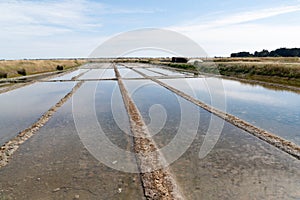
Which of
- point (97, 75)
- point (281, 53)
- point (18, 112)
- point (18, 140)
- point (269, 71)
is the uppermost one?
point (281, 53)

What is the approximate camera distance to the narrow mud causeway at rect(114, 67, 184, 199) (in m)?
4.74

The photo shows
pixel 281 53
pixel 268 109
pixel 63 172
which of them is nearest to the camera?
pixel 63 172

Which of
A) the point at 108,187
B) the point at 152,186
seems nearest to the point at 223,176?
the point at 152,186

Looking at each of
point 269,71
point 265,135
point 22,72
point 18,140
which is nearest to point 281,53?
point 269,71

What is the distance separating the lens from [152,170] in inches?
226

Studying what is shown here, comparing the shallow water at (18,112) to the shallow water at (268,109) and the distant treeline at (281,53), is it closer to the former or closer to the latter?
the shallow water at (268,109)

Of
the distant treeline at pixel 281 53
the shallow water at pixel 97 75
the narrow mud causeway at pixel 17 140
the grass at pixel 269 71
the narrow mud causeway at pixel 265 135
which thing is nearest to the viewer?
the narrow mud causeway at pixel 17 140

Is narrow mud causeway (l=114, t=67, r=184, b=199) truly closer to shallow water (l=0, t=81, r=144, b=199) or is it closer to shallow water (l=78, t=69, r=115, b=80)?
shallow water (l=0, t=81, r=144, b=199)

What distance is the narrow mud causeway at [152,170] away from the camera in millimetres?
4742

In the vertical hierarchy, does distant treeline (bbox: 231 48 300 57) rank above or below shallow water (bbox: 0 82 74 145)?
above

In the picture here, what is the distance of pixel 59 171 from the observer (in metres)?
5.76

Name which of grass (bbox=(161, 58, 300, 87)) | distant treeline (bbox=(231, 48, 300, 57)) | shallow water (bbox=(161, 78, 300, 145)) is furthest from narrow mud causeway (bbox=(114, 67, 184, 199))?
distant treeline (bbox=(231, 48, 300, 57))

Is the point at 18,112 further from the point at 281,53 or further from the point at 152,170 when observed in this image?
the point at 281,53

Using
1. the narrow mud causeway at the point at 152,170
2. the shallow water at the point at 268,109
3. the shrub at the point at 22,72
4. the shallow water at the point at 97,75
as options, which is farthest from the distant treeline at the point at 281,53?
the narrow mud causeway at the point at 152,170
